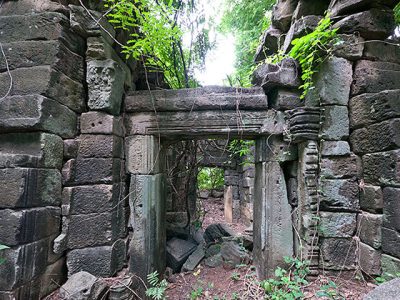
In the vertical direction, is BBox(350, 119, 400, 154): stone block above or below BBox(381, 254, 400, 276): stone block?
above

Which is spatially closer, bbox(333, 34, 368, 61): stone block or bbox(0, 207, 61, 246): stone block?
bbox(0, 207, 61, 246): stone block

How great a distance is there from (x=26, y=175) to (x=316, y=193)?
283 cm

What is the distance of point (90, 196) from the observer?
2271mm

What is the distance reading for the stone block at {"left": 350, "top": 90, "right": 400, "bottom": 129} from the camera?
6.23 ft

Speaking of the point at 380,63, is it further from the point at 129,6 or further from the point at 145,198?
the point at 145,198

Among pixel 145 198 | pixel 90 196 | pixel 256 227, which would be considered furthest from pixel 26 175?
pixel 256 227

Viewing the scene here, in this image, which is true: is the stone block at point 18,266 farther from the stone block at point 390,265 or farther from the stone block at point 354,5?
the stone block at point 354,5

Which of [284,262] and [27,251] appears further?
[284,262]

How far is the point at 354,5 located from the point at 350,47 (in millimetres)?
442

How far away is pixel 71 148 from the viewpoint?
2238 mm

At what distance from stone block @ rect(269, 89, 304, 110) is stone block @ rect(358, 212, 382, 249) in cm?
137

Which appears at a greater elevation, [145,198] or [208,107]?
[208,107]

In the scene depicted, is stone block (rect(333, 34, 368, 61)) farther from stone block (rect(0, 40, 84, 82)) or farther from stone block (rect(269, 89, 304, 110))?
stone block (rect(0, 40, 84, 82))

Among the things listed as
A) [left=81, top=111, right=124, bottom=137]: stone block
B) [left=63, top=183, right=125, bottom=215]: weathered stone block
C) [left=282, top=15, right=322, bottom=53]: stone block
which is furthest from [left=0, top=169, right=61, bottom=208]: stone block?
[left=282, top=15, right=322, bottom=53]: stone block
